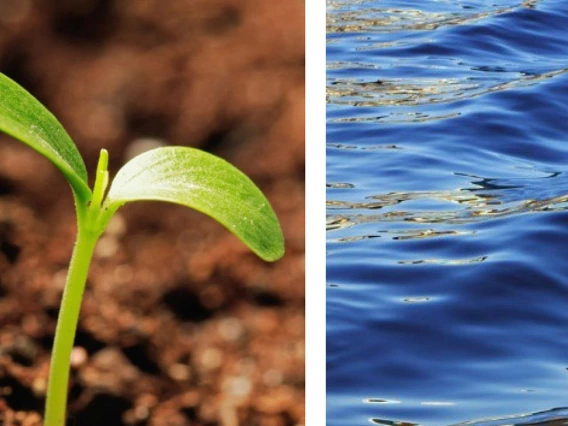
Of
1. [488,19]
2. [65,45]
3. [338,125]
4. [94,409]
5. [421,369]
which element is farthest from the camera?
[488,19]

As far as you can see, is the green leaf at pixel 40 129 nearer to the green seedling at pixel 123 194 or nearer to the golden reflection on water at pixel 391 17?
the green seedling at pixel 123 194

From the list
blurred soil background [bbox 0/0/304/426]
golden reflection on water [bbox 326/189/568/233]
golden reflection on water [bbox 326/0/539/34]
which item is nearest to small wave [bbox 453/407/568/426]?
golden reflection on water [bbox 326/189/568/233]

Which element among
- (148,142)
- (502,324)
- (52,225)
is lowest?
(52,225)

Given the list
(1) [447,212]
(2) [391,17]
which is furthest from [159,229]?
(2) [391,17]

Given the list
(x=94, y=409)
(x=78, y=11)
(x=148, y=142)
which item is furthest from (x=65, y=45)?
(x=94, y=409)

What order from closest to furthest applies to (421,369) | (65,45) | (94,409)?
(94,409)
(65,45)
(421,369)

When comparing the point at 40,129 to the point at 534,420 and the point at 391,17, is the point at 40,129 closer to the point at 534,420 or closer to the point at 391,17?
the point at 534,420

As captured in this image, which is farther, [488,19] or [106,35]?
[488,19]

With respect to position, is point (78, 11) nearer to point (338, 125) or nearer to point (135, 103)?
point (135, 103)
